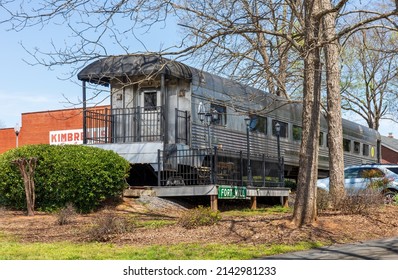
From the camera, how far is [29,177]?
15.7 metres

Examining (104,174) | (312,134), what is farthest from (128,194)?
(312,134)

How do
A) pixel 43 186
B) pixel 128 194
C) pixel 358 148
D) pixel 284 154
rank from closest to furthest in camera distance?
pixel 43 186 → pixel 128 194 → pixel 284 154 → pixel 358 148

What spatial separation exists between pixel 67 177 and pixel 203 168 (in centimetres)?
380

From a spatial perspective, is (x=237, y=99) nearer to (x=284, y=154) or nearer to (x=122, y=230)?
(x=284, y=154)

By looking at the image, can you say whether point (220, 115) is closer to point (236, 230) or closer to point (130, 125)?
point (130, 125)

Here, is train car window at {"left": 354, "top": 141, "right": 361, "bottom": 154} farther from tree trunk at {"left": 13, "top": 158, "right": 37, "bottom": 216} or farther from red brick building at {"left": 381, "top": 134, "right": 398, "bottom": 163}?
Result: red brick building at {"left": 381, "top": 134, "right": 398, "bottom": 163}

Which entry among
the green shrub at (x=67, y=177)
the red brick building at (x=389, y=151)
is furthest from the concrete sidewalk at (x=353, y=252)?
the red brick building at (x=389, y=151)

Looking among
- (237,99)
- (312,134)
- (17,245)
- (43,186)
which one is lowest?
(17,245)

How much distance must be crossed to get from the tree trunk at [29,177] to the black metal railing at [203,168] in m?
3.43

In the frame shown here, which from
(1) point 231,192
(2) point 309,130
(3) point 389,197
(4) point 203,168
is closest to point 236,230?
(2) point 309,130

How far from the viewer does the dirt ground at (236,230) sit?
11070 millimetres

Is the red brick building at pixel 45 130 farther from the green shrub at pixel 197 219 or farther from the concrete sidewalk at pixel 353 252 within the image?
the concrete sidewalk at pixel 353 252

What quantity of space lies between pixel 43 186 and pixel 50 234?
13.2 ft
